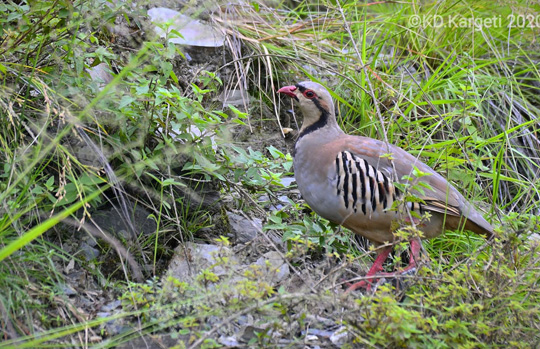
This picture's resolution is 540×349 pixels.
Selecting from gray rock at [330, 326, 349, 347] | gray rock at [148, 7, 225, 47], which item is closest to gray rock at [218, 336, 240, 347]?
gray rock at [330, 326, 349, 347]

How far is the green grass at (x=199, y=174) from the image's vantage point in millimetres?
2717

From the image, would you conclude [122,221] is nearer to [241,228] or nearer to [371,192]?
[241,228]

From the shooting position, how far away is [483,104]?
5367mm

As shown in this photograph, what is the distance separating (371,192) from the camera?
3588 mm

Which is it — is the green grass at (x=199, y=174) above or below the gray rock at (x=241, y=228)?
above

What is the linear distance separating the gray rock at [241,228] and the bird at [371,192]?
0.49 metres

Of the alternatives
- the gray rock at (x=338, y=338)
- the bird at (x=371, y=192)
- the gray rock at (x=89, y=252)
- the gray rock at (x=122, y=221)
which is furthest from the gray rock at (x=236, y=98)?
the gray rock at (x=338, y=338)

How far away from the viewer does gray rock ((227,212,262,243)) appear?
399 centimetres

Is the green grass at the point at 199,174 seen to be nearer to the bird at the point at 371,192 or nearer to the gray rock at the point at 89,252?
the gray rock at the point at 89,252

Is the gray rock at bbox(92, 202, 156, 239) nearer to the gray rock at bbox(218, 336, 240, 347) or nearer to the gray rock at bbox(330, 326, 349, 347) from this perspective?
the gray rock at bbox(218, 336, 240, 347)

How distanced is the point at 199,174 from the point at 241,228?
1.38 ft

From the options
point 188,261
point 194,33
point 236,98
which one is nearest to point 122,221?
point 188,261

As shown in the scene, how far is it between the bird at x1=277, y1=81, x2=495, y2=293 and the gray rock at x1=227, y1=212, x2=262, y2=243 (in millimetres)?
Result: 491

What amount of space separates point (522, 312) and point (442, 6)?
350cm
